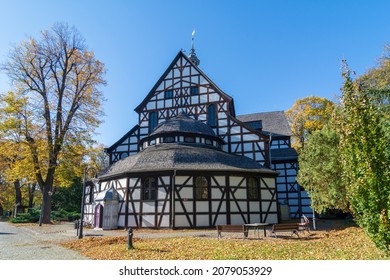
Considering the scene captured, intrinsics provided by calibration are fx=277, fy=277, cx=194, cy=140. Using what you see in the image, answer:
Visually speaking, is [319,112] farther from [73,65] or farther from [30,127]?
[30,127]

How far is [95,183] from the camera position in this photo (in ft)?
82.2

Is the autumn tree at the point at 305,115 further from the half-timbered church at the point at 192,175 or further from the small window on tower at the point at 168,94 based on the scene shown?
the small window on tower at the point at 168,94

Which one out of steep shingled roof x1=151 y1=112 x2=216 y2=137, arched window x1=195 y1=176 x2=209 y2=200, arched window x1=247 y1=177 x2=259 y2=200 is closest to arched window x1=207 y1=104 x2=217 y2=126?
steep shingled roof x1=151 y1=112 x2=216 y2=137

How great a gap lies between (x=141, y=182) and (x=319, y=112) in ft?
85.7

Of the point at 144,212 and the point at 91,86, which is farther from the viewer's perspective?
the point at 91,86

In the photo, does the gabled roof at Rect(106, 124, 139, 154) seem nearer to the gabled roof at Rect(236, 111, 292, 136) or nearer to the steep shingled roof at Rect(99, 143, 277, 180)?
the steep shingled roof at Rect(99, 143, 277, 180)

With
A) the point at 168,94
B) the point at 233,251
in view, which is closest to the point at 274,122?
the point at 168,94

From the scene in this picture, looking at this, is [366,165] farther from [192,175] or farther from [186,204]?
[186,204]

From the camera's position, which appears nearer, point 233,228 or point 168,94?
point 233,228

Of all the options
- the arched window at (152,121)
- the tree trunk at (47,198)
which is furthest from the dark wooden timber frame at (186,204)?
the tree trunk at (47,198)

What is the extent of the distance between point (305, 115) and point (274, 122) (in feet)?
16.8

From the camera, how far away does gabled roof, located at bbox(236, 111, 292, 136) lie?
3230 cm

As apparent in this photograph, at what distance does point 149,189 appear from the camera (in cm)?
1945
